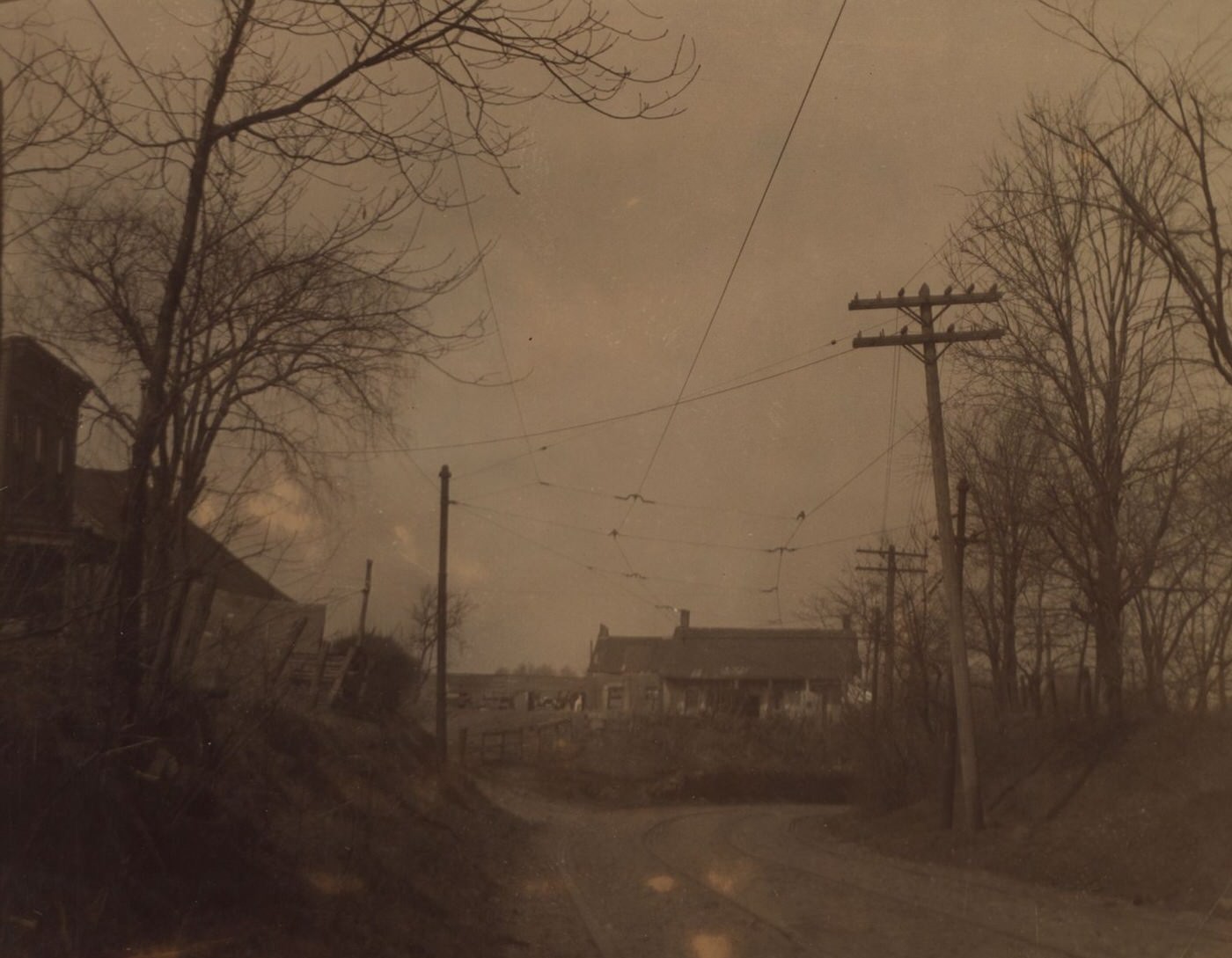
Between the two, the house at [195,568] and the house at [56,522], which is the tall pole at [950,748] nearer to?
the house at [195,568]

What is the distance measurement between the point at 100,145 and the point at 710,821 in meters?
30.8

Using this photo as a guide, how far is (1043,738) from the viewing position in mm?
26391

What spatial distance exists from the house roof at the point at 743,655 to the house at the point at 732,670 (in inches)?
2.2

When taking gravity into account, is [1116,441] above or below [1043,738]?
above

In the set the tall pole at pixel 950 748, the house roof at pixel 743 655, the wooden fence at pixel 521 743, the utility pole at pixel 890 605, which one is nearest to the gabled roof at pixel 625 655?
the house roof at pixel 743 655

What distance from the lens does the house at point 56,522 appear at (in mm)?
6848

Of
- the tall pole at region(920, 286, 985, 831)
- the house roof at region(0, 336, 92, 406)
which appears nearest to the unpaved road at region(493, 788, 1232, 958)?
the tall pole at region(920, 286, 985, 831)

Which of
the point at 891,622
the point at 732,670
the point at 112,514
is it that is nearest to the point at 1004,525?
the point at 891,622

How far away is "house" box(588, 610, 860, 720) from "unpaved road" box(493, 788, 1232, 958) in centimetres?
5213

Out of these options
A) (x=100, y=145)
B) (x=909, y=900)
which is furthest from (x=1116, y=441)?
(x=100, y=145)

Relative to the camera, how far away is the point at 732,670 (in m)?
77.4

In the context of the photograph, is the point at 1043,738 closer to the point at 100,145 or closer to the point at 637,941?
the point at 637,941

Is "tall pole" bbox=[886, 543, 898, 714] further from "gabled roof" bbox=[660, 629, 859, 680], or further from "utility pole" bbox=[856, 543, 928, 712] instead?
"gabled roof" bbox=[660, 629, 859, 680]

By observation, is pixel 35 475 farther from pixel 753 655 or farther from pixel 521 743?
pixel 753 655
